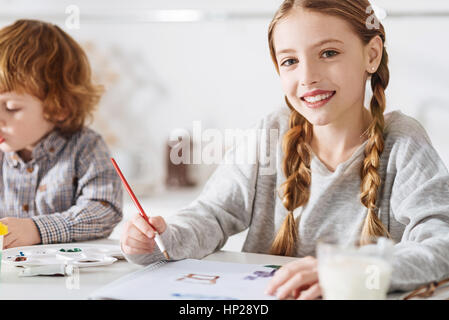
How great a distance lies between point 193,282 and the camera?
707 millimetres

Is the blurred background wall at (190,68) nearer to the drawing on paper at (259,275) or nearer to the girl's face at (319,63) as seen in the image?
the girl's face at (319,63)

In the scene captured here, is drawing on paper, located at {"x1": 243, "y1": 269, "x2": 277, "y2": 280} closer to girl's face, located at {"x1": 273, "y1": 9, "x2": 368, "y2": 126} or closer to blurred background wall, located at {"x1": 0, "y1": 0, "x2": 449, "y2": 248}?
girl's face, located at {"x1": 273, "y1": 9, "x2": 368, "y2": 126}

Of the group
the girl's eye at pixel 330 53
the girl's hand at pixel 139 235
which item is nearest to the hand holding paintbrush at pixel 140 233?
the girl's hand at pixel 139 235

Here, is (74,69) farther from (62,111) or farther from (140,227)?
(140,227)

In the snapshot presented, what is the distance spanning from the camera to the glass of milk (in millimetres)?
559

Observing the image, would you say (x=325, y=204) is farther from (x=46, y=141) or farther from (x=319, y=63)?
(x=46, y=141)

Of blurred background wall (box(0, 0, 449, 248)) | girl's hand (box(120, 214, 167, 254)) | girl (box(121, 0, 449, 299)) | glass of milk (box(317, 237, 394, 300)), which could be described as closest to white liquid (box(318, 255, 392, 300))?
glass of milk (box(317, 237, 394, 300))

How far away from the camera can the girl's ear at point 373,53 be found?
96cm

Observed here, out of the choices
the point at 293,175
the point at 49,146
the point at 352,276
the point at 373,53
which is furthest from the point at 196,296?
the point at 49,146

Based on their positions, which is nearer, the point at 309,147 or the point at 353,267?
the point at 353,267

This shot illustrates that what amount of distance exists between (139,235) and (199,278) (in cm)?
14

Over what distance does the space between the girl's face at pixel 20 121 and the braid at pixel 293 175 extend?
0.55 m

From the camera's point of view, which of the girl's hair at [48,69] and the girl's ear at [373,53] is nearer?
the girl's ear at [373,53]
